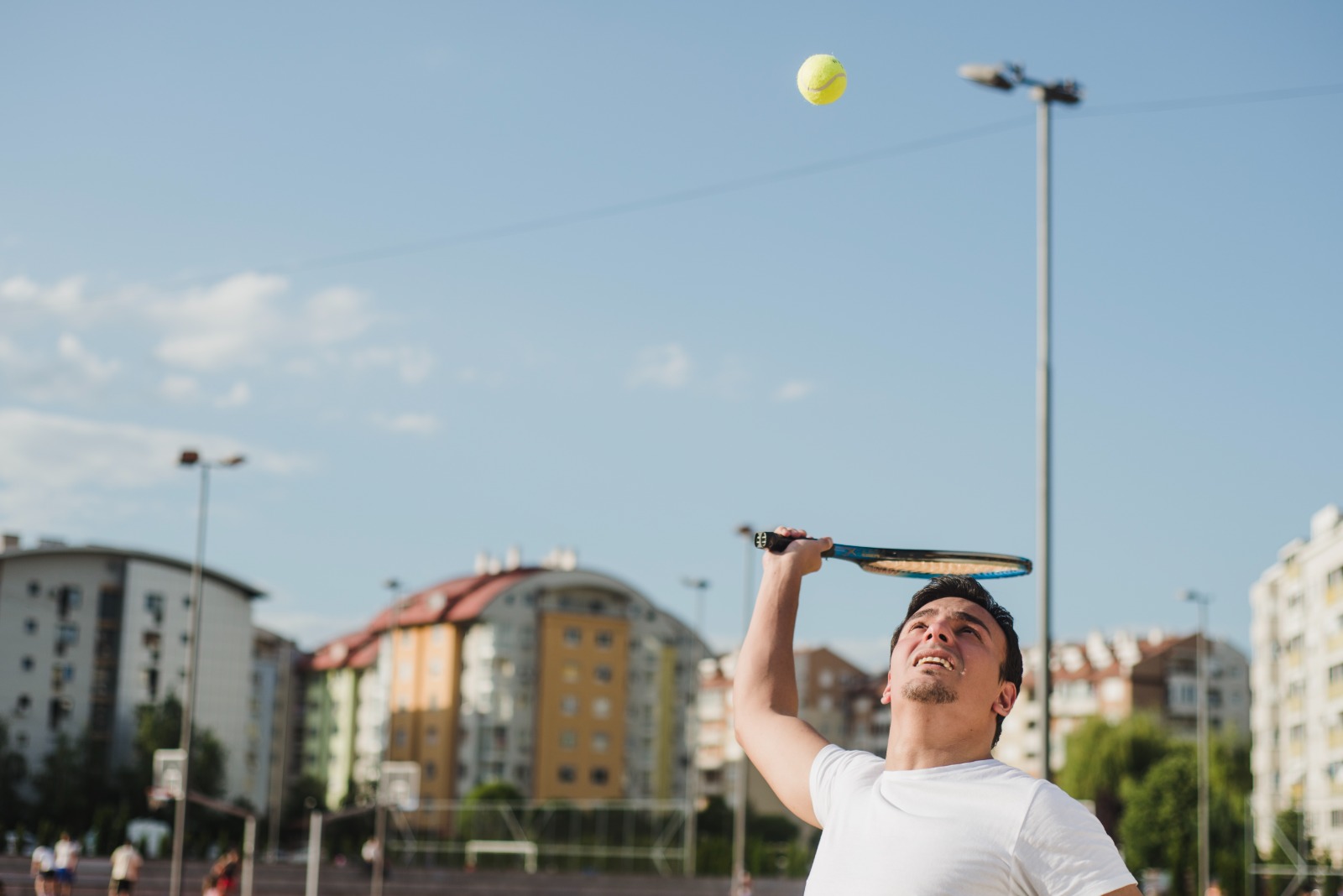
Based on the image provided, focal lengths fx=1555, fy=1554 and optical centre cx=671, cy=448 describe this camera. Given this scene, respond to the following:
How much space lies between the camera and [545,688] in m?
105

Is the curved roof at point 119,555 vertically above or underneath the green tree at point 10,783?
above

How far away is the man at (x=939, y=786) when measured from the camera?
2932mm

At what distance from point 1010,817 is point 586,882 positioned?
2116 inches

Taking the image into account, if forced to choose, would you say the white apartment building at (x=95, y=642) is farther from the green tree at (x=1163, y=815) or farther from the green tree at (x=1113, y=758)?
the green tree at (x=1163, y=815)

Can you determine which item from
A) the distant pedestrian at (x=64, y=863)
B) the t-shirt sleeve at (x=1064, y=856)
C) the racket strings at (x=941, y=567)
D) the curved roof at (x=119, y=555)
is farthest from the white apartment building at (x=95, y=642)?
the t-shirt sleeve at (x=1064, y=856)

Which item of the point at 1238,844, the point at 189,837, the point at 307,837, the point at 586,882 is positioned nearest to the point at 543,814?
the point at 586,882

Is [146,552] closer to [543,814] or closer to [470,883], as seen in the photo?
[543,814]

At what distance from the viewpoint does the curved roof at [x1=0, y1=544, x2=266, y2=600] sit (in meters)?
96.4

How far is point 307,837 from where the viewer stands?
104m

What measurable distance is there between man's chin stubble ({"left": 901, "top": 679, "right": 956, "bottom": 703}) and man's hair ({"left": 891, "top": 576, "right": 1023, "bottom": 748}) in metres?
0.18

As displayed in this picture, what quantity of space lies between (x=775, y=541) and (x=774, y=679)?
35 cm

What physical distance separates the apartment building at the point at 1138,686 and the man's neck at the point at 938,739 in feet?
342

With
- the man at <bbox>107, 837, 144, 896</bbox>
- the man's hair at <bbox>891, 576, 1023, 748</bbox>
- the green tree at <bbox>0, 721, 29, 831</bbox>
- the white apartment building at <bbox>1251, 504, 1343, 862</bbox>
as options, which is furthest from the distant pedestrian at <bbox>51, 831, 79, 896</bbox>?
the green tree at <bbox>0, 721, 29, 831</bbox>

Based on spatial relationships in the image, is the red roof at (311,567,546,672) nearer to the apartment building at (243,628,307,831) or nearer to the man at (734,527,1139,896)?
the apartment building at (243,628,307,831)
